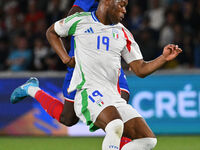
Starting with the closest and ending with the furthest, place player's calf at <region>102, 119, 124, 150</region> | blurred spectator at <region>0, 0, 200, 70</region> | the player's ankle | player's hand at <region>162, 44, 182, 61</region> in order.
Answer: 1. player's calf at <region>102, 119, 124, 150</region>
2. player's hand at <region>162, 44, 182, 61</region>
3. the player's ankle
4. blurred spectator at <region>0, 0, 200, 70</region>

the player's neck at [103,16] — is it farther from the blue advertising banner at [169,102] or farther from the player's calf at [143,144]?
the blue advertising banner at [169,102]

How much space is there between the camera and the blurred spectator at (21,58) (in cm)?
1107

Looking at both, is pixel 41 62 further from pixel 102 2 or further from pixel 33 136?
pixel 102 2

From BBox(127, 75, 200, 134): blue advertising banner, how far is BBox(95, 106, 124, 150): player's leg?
451 centimetres

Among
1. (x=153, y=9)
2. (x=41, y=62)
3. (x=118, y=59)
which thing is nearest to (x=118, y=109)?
(x=118, y=59)

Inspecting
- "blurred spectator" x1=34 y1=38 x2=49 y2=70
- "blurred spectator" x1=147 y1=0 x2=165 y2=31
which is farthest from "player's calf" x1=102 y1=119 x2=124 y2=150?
"blurred spectator" x1=147 y1=0 x2=165 y2=31

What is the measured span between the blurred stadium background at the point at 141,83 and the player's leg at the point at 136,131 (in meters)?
2.81

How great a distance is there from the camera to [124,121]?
5.53 m

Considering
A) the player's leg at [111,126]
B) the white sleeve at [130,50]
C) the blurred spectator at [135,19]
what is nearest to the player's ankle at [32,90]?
the white sleeve at [130,50]

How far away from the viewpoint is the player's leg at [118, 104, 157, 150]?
17.9ft

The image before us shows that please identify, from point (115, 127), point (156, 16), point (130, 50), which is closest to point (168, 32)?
point (156, 16)

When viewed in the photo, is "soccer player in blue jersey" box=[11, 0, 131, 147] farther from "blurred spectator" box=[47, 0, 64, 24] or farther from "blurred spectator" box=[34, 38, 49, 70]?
"blurred spectator" box=[47, 0, 64, 24]

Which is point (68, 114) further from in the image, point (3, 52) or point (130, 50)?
point (3, 52)

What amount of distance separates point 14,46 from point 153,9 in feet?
10.5
